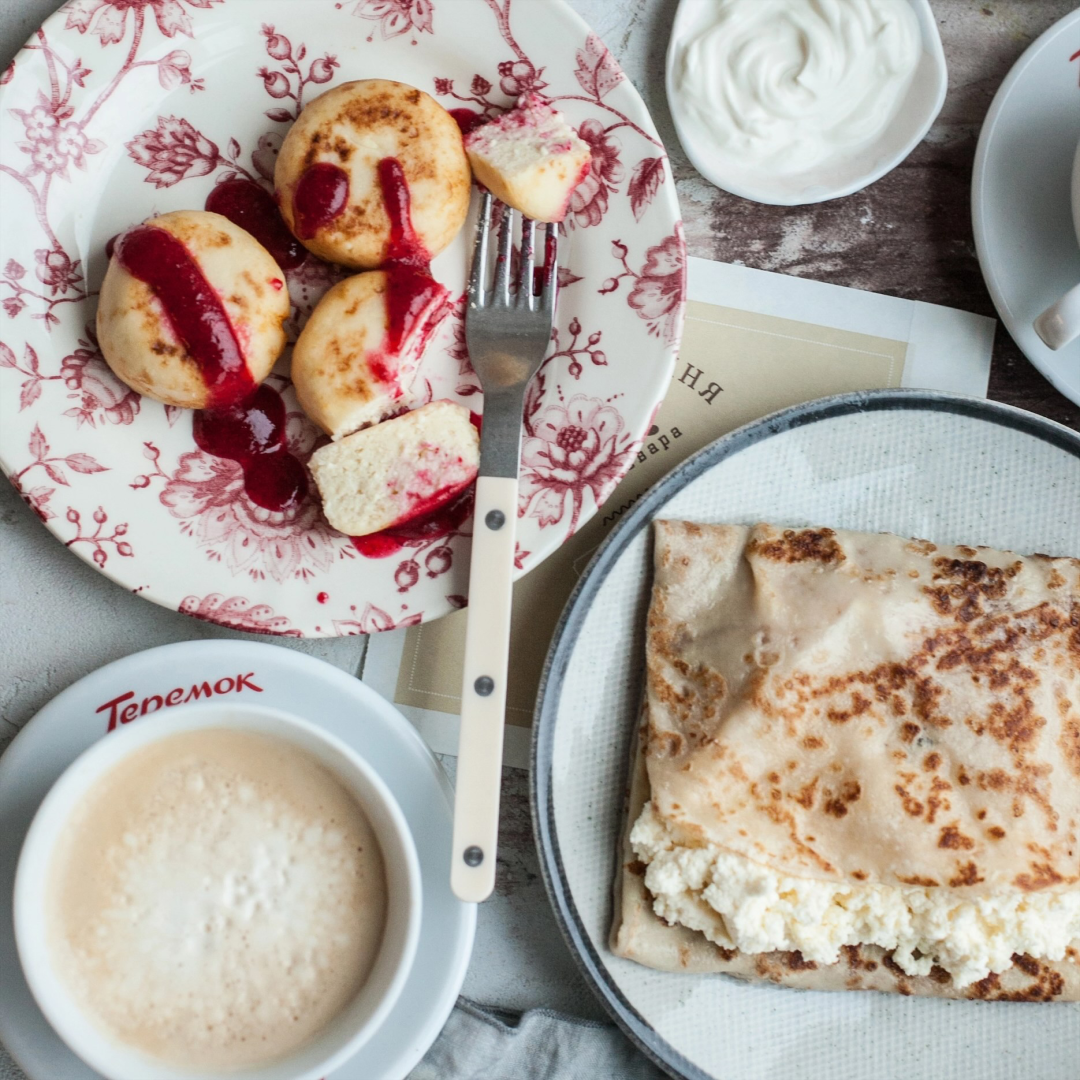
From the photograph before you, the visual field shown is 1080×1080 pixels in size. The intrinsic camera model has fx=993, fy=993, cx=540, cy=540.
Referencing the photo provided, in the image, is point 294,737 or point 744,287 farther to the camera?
point 744,287

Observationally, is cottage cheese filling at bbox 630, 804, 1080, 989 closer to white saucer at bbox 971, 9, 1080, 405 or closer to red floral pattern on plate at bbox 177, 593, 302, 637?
red floral pattern on plate at bbox 177, 593, 302, 637

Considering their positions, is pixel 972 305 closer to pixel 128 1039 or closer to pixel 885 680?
pixel 885 680

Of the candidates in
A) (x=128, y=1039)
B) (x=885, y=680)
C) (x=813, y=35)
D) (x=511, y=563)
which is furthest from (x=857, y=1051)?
(x=813, y=35)

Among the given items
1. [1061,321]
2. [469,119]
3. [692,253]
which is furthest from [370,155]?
[1061,321]

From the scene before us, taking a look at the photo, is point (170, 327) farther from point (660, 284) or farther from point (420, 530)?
point (660, 284)

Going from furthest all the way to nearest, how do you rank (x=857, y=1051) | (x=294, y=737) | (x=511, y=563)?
(x=857, y=1051) → (x=511, y=563) → (x=294, y=737)

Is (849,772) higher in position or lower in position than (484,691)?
lower

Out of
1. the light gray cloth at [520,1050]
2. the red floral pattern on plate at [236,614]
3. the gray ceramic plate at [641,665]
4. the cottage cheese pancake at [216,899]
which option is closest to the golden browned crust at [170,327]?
the red floral pattern on plate at [236,614]
